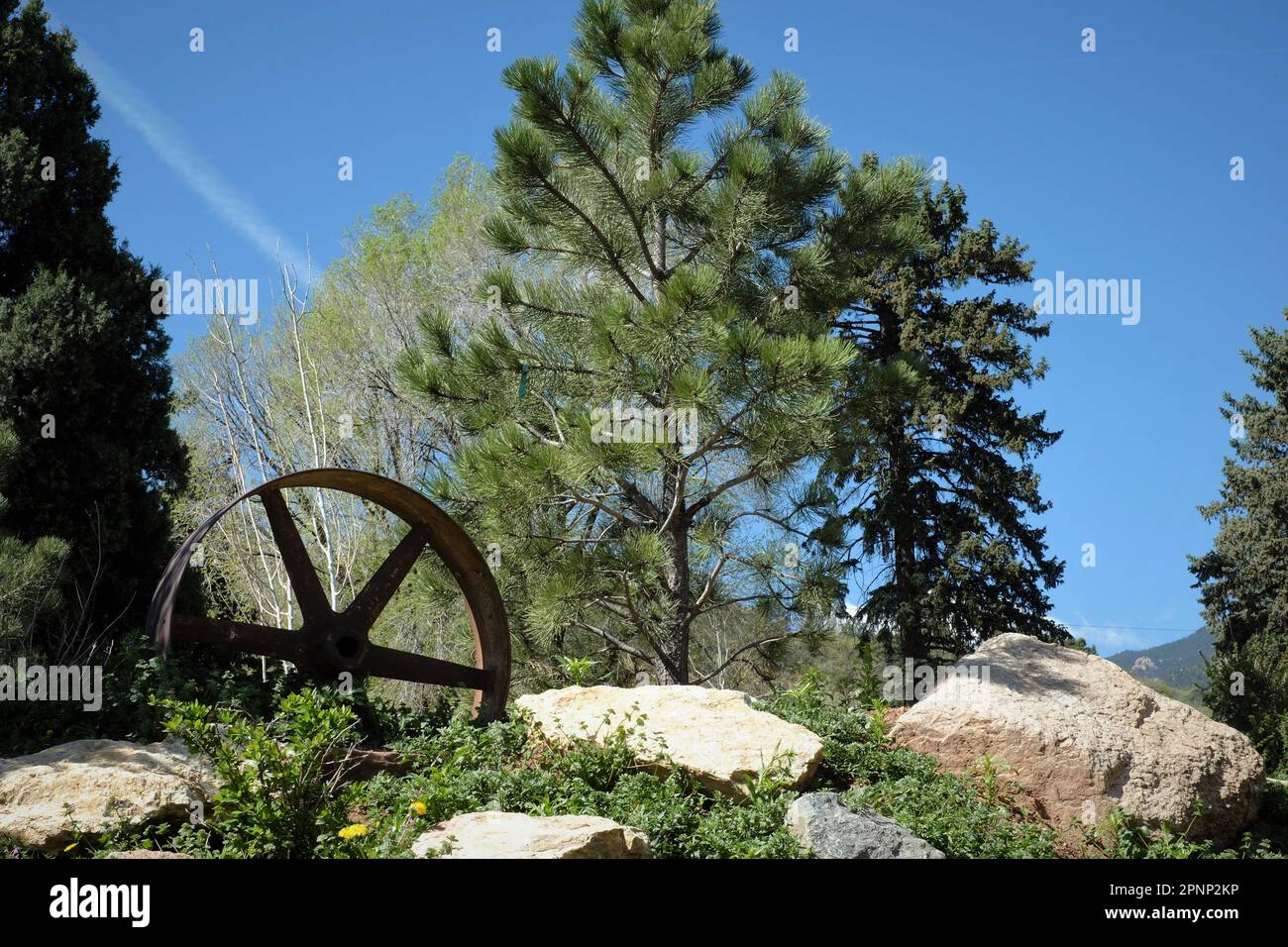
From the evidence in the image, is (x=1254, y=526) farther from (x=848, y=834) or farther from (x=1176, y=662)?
(x=1176, y=662)

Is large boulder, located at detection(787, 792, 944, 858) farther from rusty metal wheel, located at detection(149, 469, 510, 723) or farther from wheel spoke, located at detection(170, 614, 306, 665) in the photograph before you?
wheel spoke, located at detection(170, 614, 306, 665)

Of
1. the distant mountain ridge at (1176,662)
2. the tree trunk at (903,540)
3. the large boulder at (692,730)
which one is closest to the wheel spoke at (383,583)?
the large boulder at (692,730)

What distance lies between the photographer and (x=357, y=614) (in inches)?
278

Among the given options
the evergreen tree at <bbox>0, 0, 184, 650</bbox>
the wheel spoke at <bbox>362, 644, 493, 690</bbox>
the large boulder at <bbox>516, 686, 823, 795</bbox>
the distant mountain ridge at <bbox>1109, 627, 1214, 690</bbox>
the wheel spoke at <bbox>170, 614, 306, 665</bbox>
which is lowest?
the distant mountain ridge at <bbox>1109, 627, 1214, 690</bbox>

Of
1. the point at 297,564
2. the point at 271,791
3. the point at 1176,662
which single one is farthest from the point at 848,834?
the point at 1176,662

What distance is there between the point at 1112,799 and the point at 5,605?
7.10 m

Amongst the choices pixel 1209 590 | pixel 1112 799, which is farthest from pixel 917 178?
pixel 1209 590

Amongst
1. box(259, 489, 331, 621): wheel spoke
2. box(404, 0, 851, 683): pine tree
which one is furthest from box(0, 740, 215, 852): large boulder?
box(404, 0, 851, 683): pine tree

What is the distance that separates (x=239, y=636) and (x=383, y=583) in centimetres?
95

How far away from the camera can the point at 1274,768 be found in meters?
10.0

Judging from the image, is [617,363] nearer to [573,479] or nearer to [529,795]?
[573,479]

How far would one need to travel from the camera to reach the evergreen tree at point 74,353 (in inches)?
322

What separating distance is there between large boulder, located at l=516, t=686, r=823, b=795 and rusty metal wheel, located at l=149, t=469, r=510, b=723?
0.51m

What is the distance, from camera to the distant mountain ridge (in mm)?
14727
